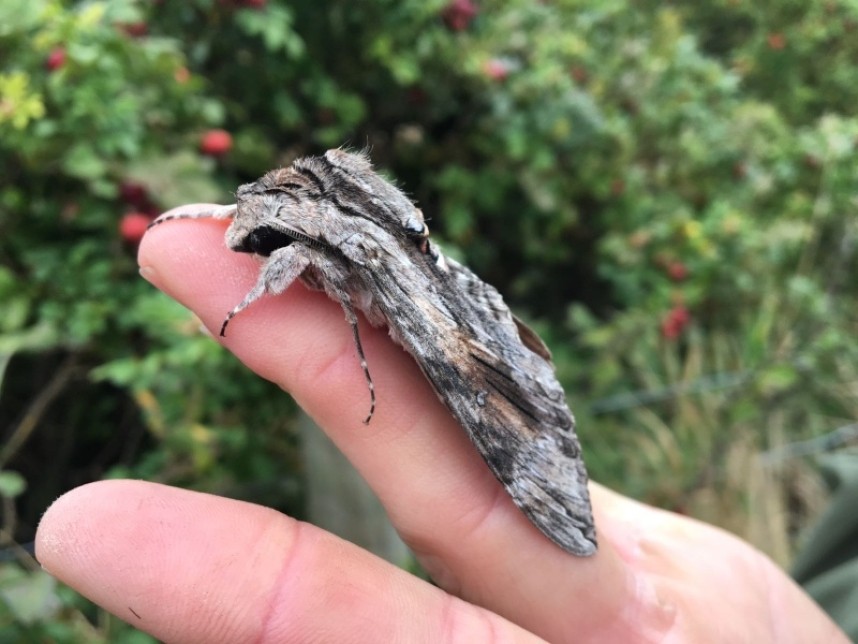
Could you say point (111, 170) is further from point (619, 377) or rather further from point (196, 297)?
point (619, 377)

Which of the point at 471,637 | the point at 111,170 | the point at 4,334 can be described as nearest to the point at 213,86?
the point at 111,170

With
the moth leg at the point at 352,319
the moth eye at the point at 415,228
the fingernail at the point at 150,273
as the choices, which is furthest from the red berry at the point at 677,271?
the fingernail at the point at 150,273

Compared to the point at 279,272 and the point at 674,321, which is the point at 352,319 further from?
the point at 674,321

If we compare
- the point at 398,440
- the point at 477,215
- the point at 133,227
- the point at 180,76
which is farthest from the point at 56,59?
the point at 477,215

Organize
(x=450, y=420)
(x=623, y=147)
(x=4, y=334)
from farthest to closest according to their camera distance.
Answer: (x=623, y=147), (x=4, y=334), (x=450, y=420)

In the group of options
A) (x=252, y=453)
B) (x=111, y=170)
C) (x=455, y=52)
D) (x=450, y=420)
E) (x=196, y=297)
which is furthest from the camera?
(x=455, y=52)

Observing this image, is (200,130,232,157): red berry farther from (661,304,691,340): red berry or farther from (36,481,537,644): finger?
(661,304,691,340): red berry

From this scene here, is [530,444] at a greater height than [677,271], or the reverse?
[530,444]
